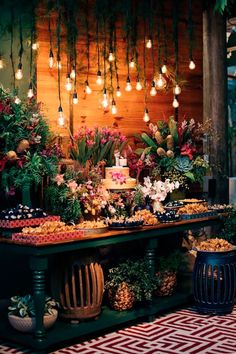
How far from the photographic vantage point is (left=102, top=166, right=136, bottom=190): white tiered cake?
8281mm

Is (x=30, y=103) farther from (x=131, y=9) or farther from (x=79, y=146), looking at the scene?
(x=131, y=9)

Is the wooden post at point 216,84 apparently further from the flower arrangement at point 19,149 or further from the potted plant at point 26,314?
the potted plant at point 26,314

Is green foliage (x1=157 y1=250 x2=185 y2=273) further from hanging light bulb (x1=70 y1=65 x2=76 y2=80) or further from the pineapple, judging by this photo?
hanging light bulb (x1=70 y1=65 x2=76 y2=80)

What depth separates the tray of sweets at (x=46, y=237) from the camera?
6531mm

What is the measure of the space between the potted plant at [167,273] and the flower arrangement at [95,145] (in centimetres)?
141

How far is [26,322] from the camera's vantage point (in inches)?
267

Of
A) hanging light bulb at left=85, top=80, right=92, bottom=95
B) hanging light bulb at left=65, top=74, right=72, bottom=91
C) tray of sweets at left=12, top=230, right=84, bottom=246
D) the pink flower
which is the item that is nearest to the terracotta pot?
tray of sweets at left=12, top=230, right=84, bottom=246

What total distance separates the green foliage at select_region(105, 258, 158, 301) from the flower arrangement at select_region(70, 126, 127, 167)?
4.45 feet

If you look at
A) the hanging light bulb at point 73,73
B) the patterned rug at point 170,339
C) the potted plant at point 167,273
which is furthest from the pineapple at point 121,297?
the hanging light bulb at point 73,73

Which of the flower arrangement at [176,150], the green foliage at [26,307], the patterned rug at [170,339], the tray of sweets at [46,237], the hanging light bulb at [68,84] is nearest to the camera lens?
the tray of sweets at [46,237]

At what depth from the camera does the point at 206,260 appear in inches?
320

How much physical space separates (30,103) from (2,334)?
101 inches

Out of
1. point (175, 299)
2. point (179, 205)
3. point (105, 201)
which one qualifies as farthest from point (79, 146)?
point (175, 299)

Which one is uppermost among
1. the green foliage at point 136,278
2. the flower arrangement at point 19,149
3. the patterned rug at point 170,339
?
the flower arrangement at point 19,149
